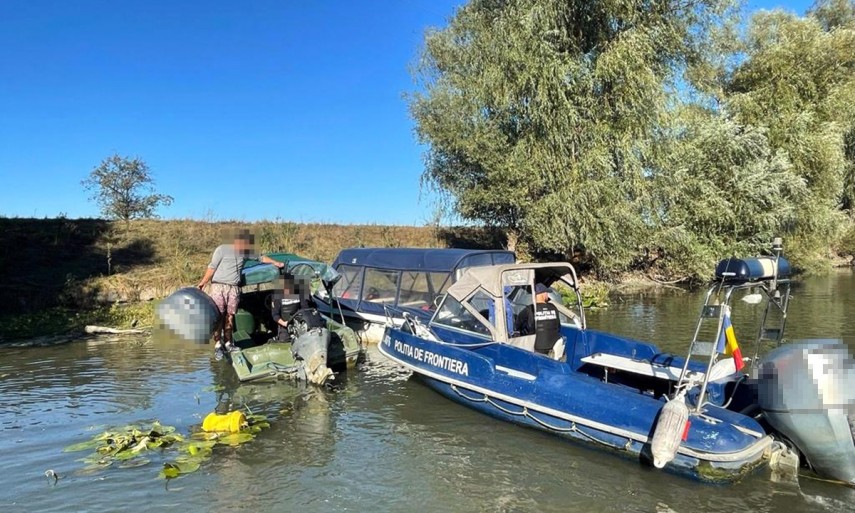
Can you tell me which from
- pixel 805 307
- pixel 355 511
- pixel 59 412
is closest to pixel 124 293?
pixel 59 412

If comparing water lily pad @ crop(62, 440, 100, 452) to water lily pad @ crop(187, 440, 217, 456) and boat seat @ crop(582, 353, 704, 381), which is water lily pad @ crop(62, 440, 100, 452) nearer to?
water lily pad @ crop(187, 440, 217, 456)

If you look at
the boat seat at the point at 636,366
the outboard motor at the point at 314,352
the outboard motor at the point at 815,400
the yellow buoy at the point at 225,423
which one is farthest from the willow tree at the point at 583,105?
the yellow buoy at the point at 225,423

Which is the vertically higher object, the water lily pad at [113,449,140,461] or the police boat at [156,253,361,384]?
Answer: the police boat at [156,253,361,384]

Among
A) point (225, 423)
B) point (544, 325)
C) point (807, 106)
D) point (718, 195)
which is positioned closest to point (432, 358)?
point (544, 325)

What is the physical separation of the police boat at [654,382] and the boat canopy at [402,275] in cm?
217

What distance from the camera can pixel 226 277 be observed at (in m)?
9.48

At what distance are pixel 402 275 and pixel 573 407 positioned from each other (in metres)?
6.37

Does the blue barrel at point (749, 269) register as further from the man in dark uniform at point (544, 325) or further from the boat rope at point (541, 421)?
the man in dark uniform at point (544, 325)

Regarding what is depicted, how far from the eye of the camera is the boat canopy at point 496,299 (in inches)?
323

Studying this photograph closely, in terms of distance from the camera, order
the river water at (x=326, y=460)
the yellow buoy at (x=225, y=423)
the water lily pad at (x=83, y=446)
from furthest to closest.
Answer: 1. the yellow buoy at (x=225, y=423)
2. the water lily pad at (x=83, y=446)
3. the river water at (x=326, y=460)

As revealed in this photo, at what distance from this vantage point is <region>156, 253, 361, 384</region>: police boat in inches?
333

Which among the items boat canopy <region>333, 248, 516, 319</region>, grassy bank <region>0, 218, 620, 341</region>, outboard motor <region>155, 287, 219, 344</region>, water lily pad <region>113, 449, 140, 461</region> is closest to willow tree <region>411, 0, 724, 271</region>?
grassy bank <region>0, 218, 620, 341</region>

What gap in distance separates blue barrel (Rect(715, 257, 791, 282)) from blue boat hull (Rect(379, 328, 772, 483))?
1.41 m

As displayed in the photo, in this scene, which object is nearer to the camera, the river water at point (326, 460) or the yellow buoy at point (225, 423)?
the river water at point (326, 460)
